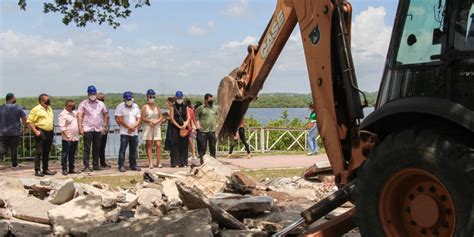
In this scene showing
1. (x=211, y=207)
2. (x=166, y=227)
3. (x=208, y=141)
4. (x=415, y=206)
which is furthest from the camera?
(x=208, y=141)

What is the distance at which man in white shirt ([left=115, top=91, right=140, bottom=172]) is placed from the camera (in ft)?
41.2

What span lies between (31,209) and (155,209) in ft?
5.23

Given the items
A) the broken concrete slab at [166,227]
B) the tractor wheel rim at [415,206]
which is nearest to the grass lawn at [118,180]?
the broken concrete slab at [166,227]

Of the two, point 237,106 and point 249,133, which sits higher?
point 237,106

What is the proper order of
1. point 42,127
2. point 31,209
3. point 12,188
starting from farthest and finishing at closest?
point 42,127 < point 12,188 < point 31,209

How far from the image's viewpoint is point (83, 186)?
8.60m

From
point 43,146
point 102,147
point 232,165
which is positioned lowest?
point 232,165

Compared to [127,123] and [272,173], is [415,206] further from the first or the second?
[127,123]

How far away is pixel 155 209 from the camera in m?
7.39

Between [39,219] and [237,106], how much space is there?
286 centimetres

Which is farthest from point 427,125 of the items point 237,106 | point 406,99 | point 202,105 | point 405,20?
point 202,105

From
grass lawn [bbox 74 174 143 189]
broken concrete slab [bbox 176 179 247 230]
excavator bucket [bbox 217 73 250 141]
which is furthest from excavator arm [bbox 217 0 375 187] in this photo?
grass lawn [bbox 74 174 143 189]

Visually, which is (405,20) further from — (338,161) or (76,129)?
(76,129)

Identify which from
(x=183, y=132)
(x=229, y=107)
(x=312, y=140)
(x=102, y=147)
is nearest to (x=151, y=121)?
(x=183, y=132)
